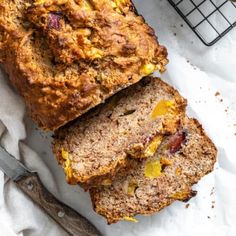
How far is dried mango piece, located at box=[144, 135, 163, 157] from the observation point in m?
3.66

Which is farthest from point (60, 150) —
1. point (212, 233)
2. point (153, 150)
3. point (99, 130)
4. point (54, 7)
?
point (212, 233)

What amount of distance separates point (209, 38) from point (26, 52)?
1.27 m

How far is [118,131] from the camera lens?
12.4ft

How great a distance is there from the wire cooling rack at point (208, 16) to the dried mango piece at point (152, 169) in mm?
830

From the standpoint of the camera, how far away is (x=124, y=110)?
3.82 metres

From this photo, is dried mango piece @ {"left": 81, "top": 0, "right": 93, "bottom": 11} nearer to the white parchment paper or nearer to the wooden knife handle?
the white parchment paper

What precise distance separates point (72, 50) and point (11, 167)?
3.21 ft

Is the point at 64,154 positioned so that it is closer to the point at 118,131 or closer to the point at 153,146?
the point at 118,131

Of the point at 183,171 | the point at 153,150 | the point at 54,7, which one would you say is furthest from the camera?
the point at 183,171

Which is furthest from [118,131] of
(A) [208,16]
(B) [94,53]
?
(A) [208,16]

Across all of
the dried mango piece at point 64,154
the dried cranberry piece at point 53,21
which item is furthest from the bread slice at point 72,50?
the dried mango piece at point 64,154

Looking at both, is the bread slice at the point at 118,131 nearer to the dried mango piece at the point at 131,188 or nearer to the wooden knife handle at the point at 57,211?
the dried mango piece at the point at 131,188

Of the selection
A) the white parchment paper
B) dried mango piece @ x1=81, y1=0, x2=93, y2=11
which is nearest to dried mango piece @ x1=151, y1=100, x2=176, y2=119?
the white parchment paper

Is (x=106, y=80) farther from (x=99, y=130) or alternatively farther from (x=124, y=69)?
(x=99, y=130)
